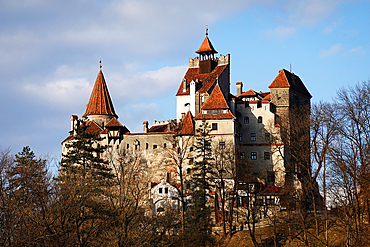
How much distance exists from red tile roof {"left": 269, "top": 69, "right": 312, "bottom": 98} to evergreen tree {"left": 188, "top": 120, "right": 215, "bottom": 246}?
517 inches

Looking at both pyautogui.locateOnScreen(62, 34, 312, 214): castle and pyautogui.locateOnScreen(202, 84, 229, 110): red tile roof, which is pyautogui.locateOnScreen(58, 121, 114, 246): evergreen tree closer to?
pyautogui.locateOnScreen(62, 34, 312, 214): castle

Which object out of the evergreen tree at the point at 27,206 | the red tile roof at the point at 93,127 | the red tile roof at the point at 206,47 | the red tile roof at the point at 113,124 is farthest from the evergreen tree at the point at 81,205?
the red tile roof at the point at 206,47

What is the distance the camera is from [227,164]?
200 ft

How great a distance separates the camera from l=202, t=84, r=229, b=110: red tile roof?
65.4 meters

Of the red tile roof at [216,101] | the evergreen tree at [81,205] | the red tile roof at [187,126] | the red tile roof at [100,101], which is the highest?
the red tile roof at [100,101]

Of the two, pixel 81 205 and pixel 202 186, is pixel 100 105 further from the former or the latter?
pixel 81 205

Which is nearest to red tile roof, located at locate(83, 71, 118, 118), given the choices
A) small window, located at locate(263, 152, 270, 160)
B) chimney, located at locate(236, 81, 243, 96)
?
chimney, located at locate(236, 81, 243, 96)

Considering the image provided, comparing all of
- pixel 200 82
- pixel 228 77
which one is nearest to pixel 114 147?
pixel 200 82

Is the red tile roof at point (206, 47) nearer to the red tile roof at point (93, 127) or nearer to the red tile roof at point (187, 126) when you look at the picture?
the red tile roof at point (187, 126)

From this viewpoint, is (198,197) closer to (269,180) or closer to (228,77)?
(269,180)

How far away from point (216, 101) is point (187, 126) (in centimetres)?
476

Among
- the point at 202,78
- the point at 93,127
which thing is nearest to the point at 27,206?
the point at 93,127

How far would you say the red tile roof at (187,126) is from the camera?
65.8 metres

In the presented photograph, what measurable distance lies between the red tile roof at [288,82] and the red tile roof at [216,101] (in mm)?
7864
